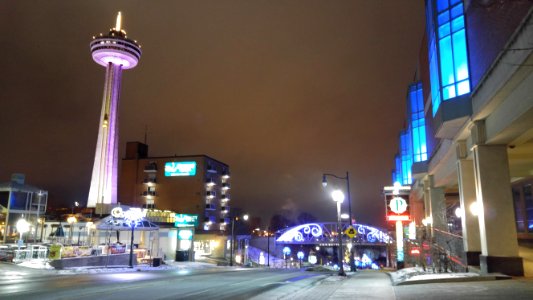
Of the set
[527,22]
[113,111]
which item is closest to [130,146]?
[113,111]

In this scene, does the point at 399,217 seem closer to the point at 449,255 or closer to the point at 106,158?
the point at 449,255

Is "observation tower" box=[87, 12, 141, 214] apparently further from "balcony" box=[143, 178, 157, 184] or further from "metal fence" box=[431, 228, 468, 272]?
"metal fence" box=[431, 228, 468, 272]

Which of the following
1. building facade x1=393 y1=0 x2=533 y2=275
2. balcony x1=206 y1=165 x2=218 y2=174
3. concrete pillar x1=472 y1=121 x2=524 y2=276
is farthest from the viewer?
balcony x1=206 y1=165 x2=218 y2=174

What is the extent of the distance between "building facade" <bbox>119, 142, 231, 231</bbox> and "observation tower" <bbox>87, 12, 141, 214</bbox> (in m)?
14.6

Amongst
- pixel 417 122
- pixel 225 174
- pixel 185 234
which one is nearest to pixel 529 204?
pixel 417 122

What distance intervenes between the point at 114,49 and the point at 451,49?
300 feet

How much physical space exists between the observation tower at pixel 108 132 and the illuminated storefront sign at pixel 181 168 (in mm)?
14825

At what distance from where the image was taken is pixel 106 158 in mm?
94062

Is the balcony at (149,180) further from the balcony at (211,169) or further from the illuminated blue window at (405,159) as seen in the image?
the illuminated blue window at (405,159)

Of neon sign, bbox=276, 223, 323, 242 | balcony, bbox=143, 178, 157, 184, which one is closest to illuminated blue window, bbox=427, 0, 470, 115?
neon sign, bbox=276, 223, 323, 242

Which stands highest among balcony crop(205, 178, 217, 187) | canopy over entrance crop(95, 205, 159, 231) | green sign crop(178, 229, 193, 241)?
balcony crop(205, 178, 217, 187)

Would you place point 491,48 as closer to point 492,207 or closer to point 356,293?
point 492,207

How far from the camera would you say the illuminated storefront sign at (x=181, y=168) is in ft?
344

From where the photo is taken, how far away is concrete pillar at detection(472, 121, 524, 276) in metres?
17.5
